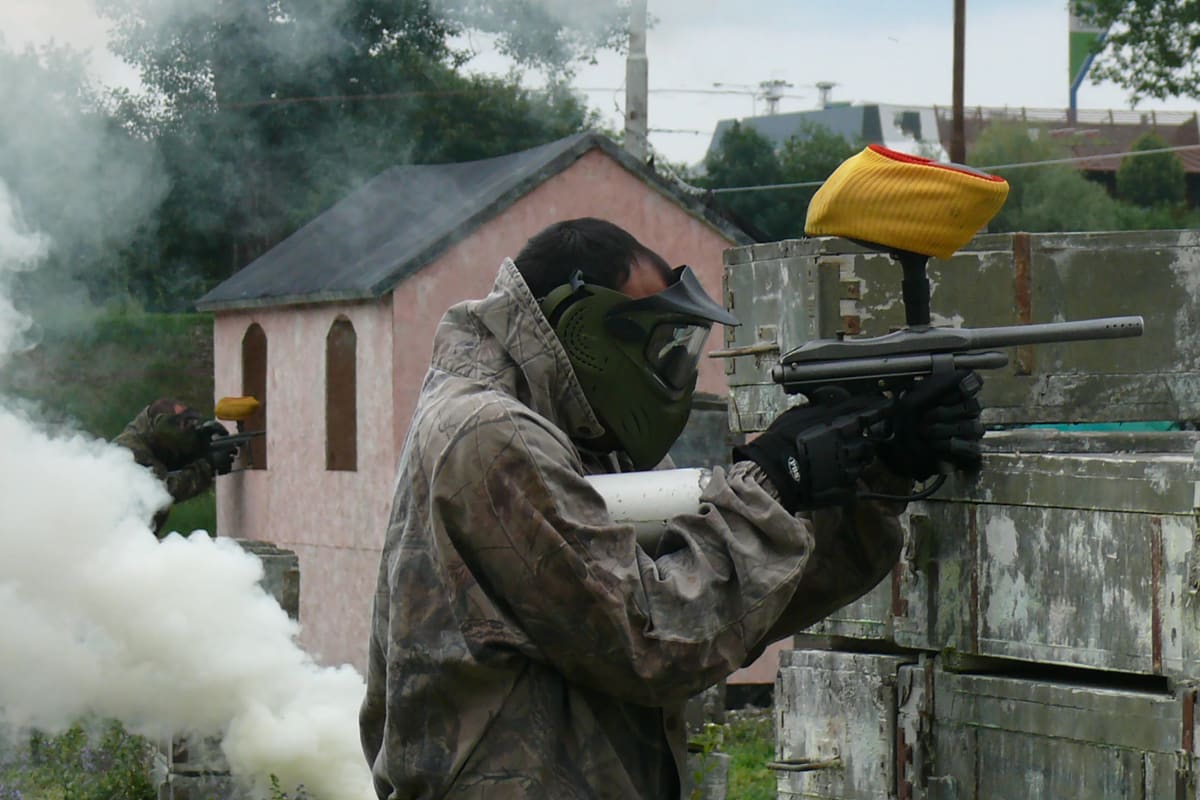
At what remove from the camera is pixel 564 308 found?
3584 mm

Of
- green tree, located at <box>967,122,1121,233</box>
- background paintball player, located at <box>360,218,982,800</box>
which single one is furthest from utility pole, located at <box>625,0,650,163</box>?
green tree, located at <box>967,122,1121,233</box>

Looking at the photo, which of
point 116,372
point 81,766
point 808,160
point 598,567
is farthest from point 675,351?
point 808,160

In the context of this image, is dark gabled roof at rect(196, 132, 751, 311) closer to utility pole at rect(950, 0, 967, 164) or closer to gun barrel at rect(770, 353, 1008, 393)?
utility pole at rect(950, 0, 967, 164)

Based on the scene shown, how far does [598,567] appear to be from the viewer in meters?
3.27

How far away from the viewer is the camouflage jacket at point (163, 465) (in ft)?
46.6

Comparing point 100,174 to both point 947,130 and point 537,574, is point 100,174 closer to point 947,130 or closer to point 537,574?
point 537,574

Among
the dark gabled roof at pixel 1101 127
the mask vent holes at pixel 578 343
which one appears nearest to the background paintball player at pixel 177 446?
the mask vent holes at pixel 578 343

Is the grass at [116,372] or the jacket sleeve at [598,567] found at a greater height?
the grass at [116,372]

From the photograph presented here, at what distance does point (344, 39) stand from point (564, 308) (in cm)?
1667

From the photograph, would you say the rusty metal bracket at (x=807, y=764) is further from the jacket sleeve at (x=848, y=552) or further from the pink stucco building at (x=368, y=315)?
the pink stucco building at (x=368, y=315)

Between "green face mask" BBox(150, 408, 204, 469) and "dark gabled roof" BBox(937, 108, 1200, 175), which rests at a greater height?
"dark gabled roof" BBox(937, 108, 1200, 175)

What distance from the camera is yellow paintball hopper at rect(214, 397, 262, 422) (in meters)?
17.0

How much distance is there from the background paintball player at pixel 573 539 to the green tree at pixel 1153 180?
41.7m

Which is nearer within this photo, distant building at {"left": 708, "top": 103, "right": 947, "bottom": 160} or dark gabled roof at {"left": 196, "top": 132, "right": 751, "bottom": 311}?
dark gabled roof at {"left": 196, "top": 132, "right": 751, "bottom": 311}
